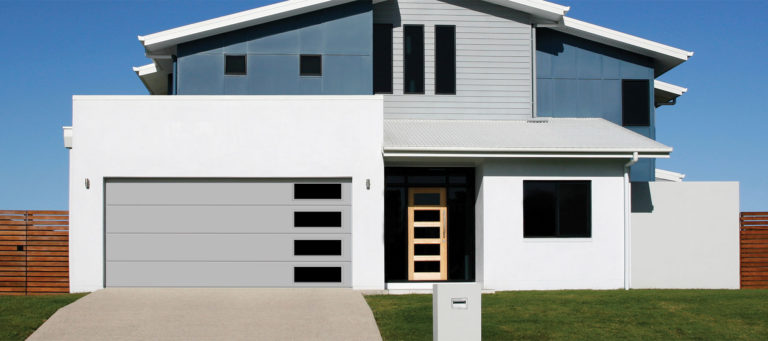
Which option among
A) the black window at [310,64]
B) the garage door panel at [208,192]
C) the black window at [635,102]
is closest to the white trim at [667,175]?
→ the black window at [635,102]

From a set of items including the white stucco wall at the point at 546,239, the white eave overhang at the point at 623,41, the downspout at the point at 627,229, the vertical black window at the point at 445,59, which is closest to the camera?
the white stucco wall at the point at 546,239

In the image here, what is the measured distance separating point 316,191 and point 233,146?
1965mm

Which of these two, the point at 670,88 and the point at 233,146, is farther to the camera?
the point at 670,88

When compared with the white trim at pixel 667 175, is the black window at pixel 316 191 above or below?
below

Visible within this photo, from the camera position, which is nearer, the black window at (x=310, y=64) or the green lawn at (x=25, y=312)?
the green lawn at (x=25, y=312)

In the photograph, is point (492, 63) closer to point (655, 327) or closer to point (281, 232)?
point (281, 232)

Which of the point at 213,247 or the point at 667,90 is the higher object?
the point at 667,90

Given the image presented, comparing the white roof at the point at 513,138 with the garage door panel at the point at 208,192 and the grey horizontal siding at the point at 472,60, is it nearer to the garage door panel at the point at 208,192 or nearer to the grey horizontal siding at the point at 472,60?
the grey horizontal siding at the point at 472,60

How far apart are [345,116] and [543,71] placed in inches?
267

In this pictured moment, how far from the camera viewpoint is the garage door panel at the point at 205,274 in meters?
16.5

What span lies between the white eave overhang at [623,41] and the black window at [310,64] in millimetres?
6132

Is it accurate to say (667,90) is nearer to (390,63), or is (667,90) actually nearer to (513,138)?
(513,138)

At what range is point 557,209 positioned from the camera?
56.1 feet

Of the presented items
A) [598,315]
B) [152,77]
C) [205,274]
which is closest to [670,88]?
[598,315]
